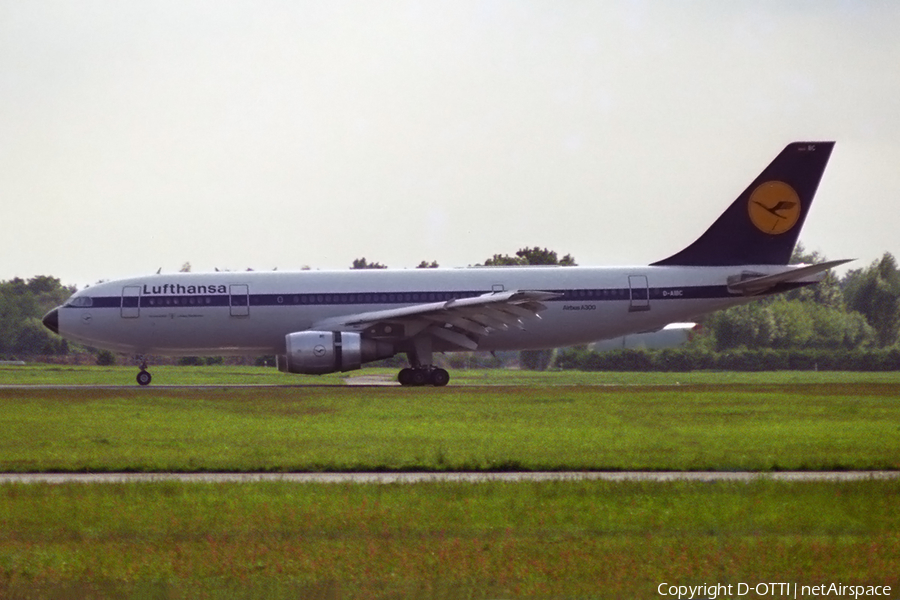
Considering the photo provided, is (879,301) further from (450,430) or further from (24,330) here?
(450,430)

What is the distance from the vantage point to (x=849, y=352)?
54062 millimetres

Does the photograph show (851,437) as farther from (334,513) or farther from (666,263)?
(666,263)

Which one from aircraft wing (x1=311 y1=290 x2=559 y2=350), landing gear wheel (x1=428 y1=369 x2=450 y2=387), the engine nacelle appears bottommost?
landing gear wheel (x1=428 y1=369 x2=450 y2=387)

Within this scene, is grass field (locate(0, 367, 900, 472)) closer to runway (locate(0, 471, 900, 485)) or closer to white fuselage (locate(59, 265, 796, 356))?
runway (locate(0, 471, 900, 485))

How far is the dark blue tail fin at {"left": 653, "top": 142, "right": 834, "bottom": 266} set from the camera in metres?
37.3

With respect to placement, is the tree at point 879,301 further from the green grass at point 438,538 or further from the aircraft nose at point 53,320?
the green grass at point 438,538

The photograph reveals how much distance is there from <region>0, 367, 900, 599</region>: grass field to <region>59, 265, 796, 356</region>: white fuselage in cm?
1300

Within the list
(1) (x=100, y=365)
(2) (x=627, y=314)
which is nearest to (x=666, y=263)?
(2) (x=627, y=314)

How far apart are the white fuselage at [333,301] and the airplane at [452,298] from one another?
0.11 feet

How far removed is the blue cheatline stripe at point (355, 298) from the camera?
36062 mm

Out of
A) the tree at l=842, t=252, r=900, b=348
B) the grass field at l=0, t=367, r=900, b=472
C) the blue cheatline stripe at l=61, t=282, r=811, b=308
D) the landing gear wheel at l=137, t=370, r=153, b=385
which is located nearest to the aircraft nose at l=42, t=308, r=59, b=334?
the blue cheatline stripe at l=61, t=282, r=811, b=308

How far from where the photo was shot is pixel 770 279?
1419 inches

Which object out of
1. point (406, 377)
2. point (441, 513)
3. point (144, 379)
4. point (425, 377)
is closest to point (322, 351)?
point (406, 377)

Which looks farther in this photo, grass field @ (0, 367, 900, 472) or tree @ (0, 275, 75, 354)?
tree @ (0, 275, 75, 354)
